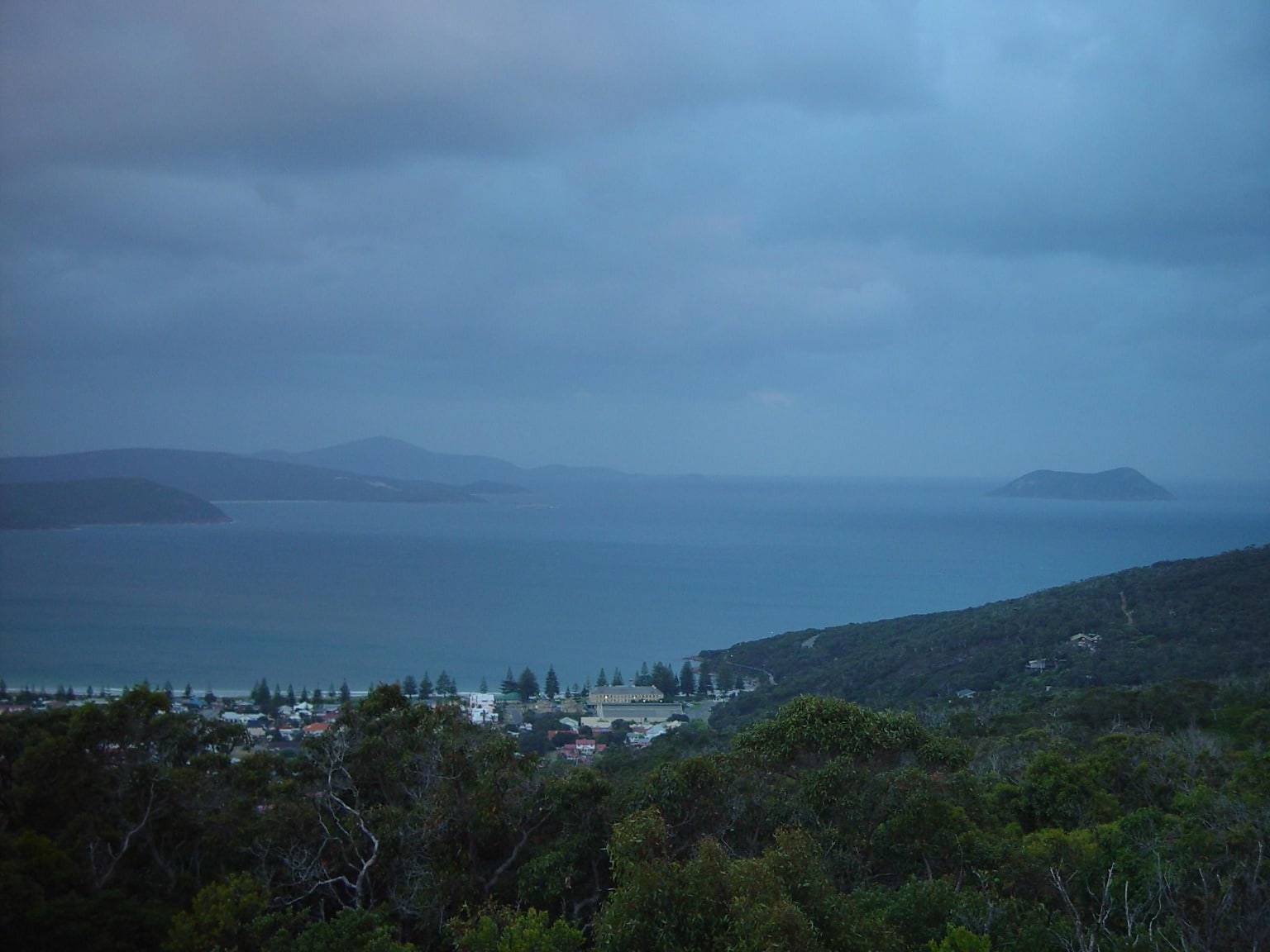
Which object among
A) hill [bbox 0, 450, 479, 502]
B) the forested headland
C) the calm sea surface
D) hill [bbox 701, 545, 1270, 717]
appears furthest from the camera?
hill [bbox 0, 450, 479, 502]

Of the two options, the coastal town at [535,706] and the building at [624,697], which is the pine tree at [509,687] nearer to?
the coastal town at [535,706]

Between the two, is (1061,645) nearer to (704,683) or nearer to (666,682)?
(704,683)

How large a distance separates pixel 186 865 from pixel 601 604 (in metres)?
43.7

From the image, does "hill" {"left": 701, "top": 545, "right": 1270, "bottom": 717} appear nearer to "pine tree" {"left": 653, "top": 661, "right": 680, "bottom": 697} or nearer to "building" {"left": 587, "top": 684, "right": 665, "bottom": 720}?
"building" {"left": 587, "top": 684, "right": 665, "bottom": 720}

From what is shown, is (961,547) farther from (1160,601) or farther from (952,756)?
(952,756)

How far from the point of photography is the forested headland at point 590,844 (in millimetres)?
4570

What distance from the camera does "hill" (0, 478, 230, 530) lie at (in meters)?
38.5

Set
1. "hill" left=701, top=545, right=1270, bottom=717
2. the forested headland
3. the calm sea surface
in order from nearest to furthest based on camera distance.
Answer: the forested headland
"hill" left=701, top=545, right=1270, bottom=717
the calm sea surface

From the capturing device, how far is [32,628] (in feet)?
108

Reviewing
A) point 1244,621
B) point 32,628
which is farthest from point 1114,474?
point 32,628

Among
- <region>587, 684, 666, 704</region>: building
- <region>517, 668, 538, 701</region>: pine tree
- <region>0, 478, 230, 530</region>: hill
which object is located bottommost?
<region>587, 684, 666, 704</region>: building

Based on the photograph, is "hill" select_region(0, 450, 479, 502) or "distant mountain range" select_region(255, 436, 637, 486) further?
"distant mountain range" select_region(255, 436, 637, 486)

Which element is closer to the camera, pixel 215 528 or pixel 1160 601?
pixel 1160 601

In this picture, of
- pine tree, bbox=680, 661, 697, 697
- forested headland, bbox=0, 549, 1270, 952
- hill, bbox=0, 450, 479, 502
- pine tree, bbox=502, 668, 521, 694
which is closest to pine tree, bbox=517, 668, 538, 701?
pine tree, bbox=502, 668, 521, 694
